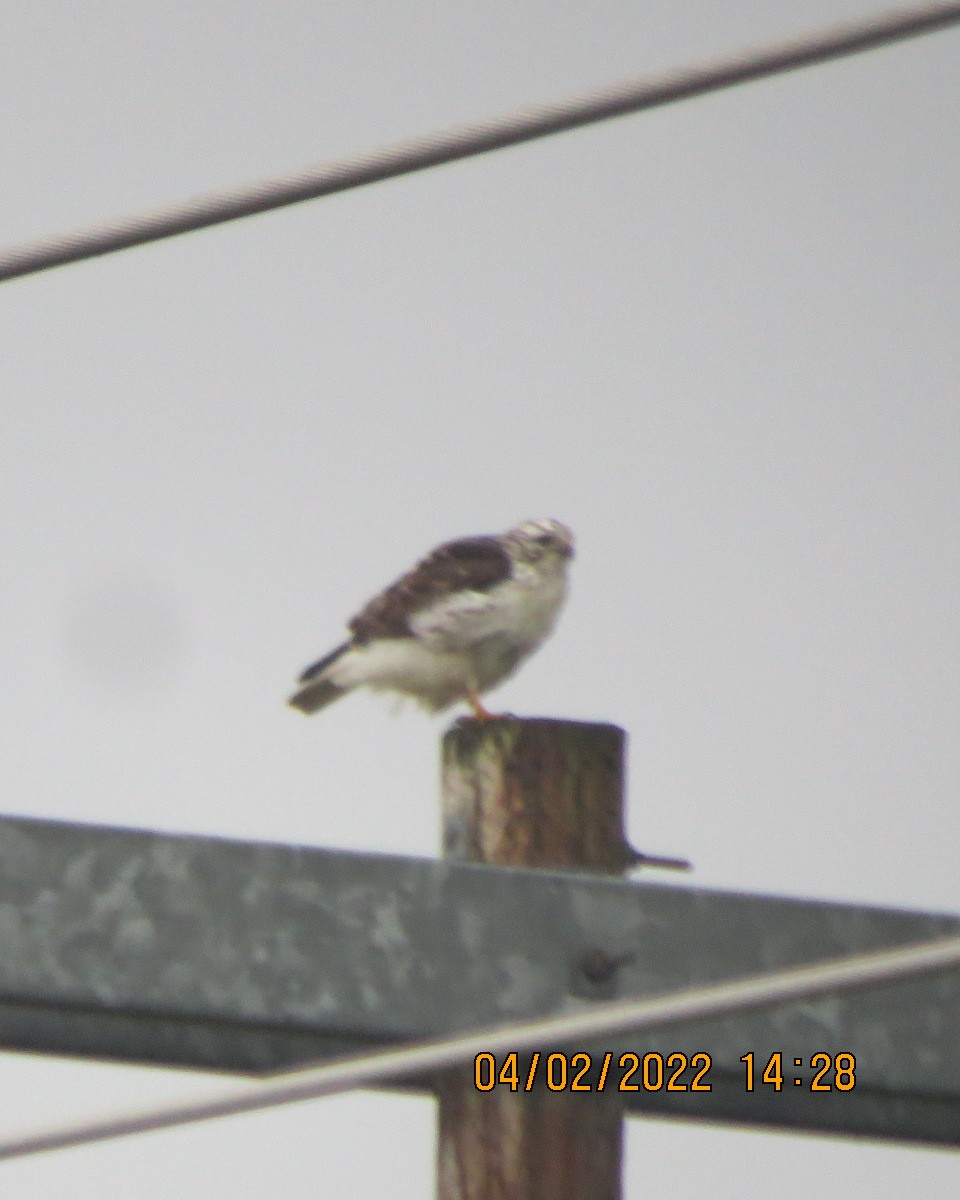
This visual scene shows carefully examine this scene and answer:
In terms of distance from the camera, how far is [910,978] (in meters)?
3.08

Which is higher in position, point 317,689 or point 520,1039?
point 317,689

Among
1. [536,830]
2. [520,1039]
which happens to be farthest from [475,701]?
[520,1039]

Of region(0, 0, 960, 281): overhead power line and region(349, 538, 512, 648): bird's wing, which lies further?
region(349, 538, 512, 648): bird's wing

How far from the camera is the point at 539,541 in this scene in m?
9.95

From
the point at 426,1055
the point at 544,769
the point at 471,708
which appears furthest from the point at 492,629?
the point at 426,1055

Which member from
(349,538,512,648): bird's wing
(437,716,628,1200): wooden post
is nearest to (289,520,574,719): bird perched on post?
(349,538,512,648): bird's wing

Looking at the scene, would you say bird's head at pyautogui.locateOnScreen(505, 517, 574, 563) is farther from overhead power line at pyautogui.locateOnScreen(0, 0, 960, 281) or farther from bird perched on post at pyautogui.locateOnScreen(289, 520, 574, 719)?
overhead power line at pyautogui.locateOnScreen(0, 0, 960, 281)

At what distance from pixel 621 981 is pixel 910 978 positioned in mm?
1233

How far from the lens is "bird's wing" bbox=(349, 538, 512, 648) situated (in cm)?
947

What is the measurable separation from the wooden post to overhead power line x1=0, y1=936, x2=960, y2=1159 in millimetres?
1001
